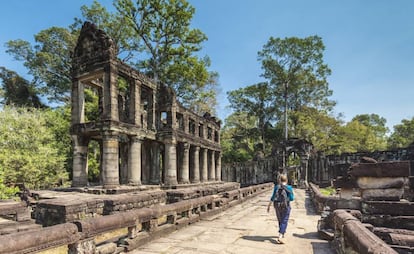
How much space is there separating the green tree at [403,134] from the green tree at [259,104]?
24806 mm

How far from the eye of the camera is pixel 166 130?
16.4m

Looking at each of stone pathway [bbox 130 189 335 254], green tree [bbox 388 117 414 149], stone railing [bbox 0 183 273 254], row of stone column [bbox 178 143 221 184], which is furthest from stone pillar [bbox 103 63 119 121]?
green tree [bbox 388 117 414 149]

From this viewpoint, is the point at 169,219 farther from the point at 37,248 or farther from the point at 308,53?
the point at 308,53

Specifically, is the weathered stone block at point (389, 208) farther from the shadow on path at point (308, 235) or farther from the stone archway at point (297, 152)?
the stone archway at point (297, 152)

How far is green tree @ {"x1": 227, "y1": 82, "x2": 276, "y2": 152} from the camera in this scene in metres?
38.7

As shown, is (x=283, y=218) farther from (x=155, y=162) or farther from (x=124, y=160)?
(x=124, y=160)

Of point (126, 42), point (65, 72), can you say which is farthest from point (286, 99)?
point (65, 72)

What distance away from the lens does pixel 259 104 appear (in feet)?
130

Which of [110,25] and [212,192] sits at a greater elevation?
[110,25]

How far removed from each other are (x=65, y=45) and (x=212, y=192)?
25844 millimetres

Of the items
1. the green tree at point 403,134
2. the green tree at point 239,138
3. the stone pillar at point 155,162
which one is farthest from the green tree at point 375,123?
the stone pillar at point 155,162

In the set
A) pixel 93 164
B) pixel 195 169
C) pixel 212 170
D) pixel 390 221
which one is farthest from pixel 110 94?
pixel 212 170

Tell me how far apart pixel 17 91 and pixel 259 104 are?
31.6 metres

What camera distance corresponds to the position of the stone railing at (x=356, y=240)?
8.98 ft
